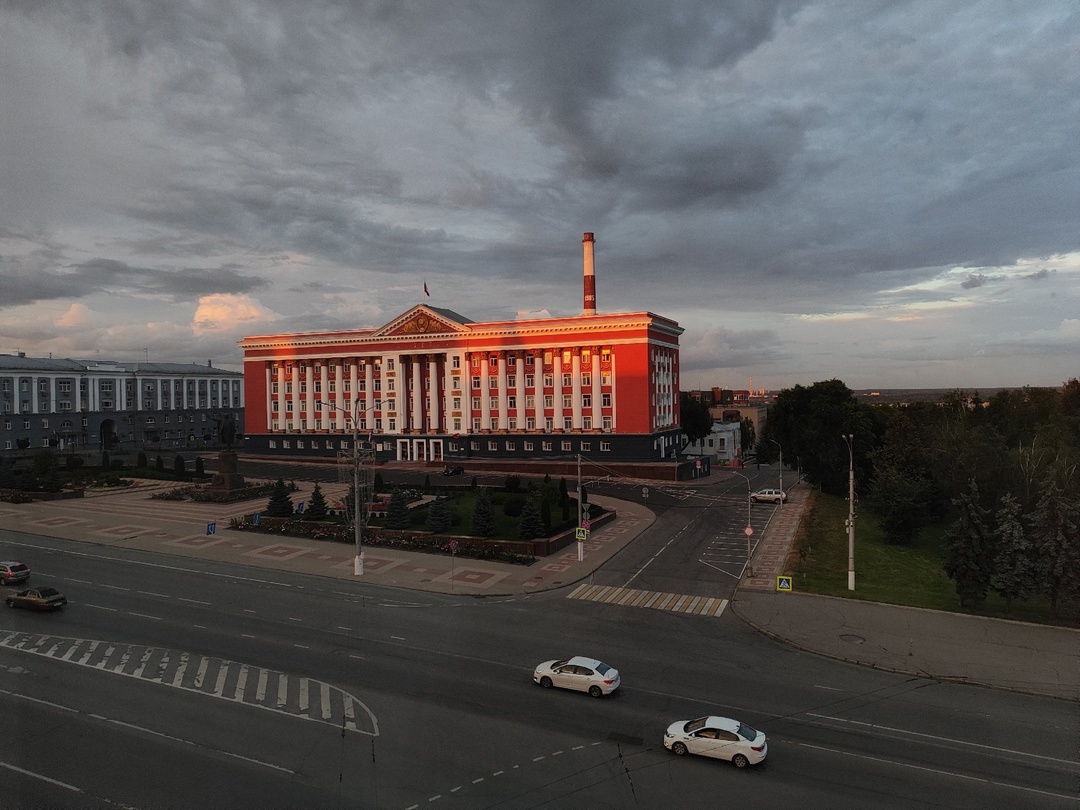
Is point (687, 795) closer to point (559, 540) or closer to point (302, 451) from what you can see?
point (559, 540)

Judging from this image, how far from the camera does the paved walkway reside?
2555cm

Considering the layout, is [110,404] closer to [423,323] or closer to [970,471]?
[423,323]

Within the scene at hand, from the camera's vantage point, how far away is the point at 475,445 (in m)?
95.2

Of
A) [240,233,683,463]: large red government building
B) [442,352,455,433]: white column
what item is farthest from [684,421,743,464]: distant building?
[442,352,455,433]: white column

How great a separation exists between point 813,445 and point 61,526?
241ft

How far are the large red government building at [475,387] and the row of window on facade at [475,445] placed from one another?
163 mm

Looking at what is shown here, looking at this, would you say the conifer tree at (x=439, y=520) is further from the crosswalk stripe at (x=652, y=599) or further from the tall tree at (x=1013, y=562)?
the tall tree at (x=1013, y=562)

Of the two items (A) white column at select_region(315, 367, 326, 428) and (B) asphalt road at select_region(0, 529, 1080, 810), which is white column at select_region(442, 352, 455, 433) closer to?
(A) white column at select_region(315, 367, 326, 428)

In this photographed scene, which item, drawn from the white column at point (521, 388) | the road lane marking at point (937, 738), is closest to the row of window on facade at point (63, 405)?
the white column at point (521, 388)

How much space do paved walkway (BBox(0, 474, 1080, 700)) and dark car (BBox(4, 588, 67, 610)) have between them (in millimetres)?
11410

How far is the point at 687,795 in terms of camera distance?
16.1 m

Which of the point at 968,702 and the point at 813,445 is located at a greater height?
the point at 813,445

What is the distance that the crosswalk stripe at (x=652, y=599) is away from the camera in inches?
1291

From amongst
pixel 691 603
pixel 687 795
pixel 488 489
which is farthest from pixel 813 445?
pixel 687 795
